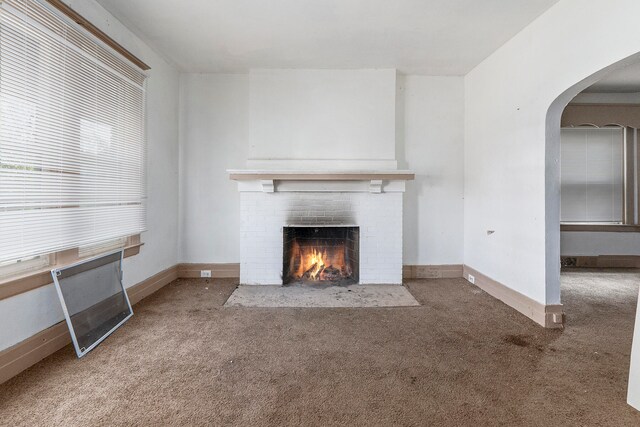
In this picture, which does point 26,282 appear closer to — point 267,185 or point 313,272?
point 267,185

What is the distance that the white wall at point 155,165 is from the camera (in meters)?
2.29

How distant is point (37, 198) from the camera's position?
184cm

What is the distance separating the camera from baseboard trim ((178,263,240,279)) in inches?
148

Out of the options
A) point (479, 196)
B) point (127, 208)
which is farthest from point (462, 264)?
point (127, 208)

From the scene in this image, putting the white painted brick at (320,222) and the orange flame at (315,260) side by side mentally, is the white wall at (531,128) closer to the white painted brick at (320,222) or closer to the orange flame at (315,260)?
the white painted brick at (320,222)

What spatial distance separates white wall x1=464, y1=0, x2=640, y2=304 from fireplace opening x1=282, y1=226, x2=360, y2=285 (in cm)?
154

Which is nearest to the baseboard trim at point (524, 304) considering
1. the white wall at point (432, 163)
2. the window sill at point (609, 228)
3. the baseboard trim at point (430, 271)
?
the baseboard trim at point (430, 271)

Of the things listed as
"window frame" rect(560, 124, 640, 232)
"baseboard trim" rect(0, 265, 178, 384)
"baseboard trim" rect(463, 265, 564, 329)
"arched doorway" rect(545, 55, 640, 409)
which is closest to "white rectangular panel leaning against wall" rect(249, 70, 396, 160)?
"baseboard trim" rect(463, 265, 564, 329)

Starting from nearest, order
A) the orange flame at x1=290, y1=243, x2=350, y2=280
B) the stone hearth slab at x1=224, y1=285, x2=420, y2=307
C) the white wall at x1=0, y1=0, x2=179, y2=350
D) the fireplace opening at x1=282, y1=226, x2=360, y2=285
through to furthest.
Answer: the white wall at x1=0, y1=0, x2=179, y2=350, the stone hearth slab at x1=224, y1=285, x2=420, y2=307, the fireplace opening at x1=282, y1=226, x2=360, y2=285, the orange flame at x1=290, y1=243, x2=350, y2=280

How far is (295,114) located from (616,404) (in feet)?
11.7

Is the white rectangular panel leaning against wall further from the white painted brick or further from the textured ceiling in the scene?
the white painted brick

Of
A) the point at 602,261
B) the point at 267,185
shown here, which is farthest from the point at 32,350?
the point at 602,261

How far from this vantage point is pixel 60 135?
2010 mm

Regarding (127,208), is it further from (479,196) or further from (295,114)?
(479,196)
